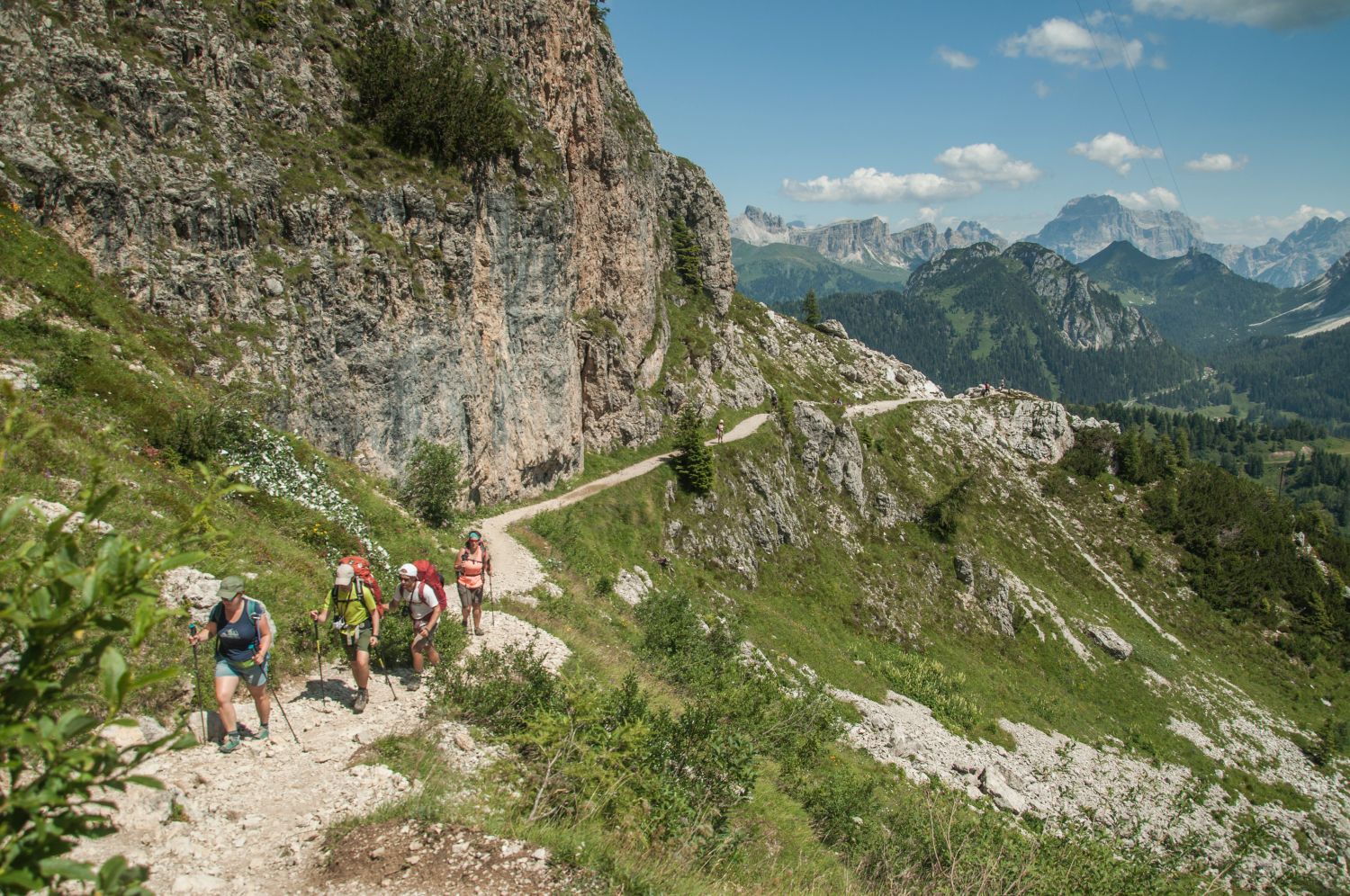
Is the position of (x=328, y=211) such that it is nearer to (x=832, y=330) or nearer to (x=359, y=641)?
(x=359, y=641)

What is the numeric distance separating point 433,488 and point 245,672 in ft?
54.7

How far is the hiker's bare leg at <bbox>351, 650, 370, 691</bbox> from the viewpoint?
415 inches

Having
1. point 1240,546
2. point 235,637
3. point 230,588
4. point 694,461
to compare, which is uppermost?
point 230,588

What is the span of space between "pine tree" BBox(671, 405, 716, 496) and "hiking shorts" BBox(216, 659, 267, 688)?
111 feet

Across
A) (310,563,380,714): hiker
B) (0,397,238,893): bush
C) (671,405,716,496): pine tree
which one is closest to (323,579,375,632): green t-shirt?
(310,563,380,714): hiker

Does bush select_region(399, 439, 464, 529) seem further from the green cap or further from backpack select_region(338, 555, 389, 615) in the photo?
the green cap

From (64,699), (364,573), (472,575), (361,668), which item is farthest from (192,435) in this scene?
(64,699)

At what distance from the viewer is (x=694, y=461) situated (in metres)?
42.3

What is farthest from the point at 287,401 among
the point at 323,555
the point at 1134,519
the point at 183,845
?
the point at 1134,519

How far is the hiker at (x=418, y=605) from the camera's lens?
1156cm

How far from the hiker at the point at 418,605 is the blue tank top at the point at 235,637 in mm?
2739

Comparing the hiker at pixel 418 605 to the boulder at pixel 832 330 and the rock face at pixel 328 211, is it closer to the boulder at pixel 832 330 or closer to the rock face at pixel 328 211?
the rock face at pixel 328 211

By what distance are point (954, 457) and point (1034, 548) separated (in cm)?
1219

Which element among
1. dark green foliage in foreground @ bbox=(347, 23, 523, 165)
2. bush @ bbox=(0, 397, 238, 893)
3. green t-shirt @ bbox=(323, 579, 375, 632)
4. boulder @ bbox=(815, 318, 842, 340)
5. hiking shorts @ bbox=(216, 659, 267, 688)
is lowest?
hiking shorts @ bbox=(216, 659, 267, 688)
